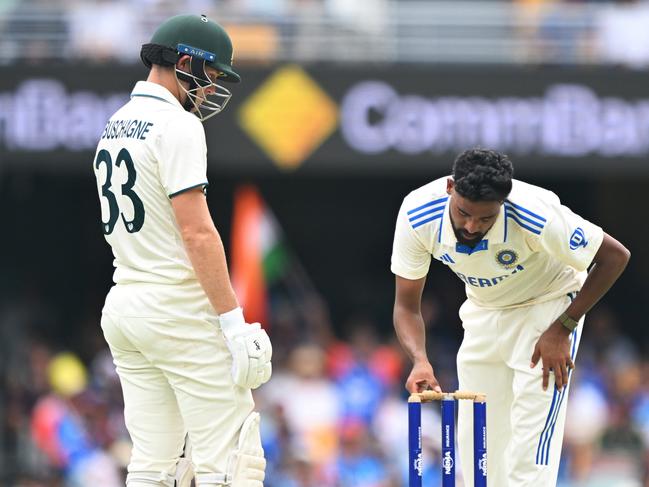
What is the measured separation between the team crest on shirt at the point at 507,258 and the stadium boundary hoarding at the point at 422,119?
264 inches

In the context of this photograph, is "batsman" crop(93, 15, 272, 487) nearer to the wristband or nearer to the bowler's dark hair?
the bowler's dark hair

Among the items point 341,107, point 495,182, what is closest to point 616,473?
point 341,107

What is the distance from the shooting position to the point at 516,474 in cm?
535

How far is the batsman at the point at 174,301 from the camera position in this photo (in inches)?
182

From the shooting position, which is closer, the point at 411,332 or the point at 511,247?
the point at 511,247

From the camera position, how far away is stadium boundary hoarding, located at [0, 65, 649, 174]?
11.8 meters

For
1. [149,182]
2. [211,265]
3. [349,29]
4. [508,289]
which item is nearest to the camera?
[211,265]

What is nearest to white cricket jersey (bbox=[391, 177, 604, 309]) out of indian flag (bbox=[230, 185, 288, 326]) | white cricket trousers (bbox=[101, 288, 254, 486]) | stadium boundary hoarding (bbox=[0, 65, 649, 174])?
white cricket trousers (bbox=[101, 288, 254, 486])

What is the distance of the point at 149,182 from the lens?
4.71 meters

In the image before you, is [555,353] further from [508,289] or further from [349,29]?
[349,29]

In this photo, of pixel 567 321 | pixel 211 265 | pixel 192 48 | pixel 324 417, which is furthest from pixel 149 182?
pixel 324 417

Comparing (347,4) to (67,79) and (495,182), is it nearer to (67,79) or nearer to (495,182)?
(67,79)

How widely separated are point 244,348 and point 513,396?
146cm

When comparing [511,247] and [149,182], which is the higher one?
[149,182]
